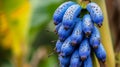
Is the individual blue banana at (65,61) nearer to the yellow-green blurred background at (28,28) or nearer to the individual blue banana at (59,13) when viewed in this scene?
the individual blue banana at (59,13)

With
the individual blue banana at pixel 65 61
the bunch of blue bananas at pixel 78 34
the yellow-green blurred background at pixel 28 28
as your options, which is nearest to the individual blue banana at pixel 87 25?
the bunch of blue bananas at pixel 78 34

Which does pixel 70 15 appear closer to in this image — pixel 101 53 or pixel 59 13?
pixel 59 13

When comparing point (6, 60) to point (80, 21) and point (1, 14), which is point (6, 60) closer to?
point (1, 14)

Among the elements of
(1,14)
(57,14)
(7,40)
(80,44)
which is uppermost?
(57,14)

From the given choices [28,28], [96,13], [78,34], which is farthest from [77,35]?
[28,28]

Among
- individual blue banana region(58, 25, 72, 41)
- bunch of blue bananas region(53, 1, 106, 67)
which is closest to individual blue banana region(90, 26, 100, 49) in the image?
bunch of blue bananas region(53, 1, 106, 67)

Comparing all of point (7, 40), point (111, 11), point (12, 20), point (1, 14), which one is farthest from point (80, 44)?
point (7, 40)

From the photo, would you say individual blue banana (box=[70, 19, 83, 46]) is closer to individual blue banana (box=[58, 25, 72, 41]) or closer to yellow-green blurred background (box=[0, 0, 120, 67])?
individual blue banana (box=[58, 25, 72, 41])
